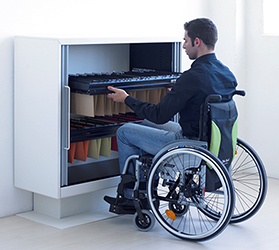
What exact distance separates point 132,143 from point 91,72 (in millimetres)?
792

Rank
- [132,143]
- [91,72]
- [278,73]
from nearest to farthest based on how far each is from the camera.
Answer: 1. [132,143]
2. [91,72]
3. [278,73]

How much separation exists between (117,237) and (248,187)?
1549mm

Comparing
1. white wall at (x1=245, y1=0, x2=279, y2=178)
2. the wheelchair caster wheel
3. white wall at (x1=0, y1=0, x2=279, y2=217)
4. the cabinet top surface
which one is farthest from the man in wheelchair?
white wall at (x1=245, y1=0, x2=279, y2=178)

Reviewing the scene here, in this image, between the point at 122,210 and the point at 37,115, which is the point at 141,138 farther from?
the point at 37,115

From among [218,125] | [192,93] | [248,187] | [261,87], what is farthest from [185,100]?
[261,87]

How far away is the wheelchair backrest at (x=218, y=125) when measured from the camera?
114 inches

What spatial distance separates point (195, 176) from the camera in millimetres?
3090

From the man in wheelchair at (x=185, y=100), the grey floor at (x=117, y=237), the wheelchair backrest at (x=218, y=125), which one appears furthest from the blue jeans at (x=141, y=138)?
the grey floor at (x=117, y=237)

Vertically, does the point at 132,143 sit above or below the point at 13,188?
above

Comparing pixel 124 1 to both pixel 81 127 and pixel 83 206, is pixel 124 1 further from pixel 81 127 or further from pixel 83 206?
pixel 83 206

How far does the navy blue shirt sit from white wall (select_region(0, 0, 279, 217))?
85 cm

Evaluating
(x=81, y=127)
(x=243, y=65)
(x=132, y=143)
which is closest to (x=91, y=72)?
(x=81, y=127)

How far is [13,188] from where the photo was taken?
3438 mm

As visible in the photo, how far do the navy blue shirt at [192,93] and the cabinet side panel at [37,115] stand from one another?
1.57ft
